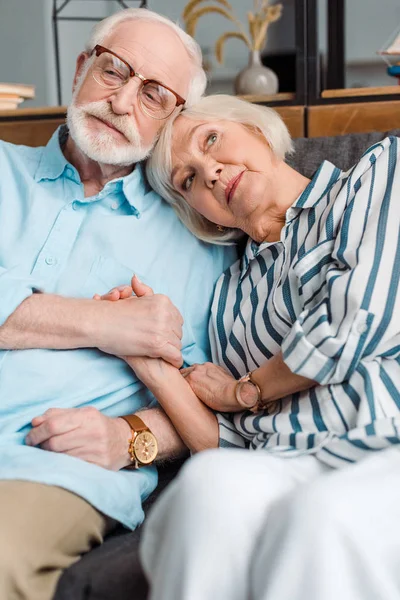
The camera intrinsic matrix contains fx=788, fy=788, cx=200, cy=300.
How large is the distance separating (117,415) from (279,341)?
38cm

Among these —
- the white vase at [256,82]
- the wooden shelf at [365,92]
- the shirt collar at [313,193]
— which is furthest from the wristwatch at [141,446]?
the white vase at [256,82]

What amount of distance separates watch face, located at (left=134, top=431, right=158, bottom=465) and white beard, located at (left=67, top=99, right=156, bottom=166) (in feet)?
2.04

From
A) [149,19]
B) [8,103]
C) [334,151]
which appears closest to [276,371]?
[334,151]

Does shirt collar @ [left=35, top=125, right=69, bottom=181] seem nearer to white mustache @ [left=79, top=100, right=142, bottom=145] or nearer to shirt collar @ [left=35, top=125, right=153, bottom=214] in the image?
shirt collar @ [left=35, top=125, right=153, bottom=214]

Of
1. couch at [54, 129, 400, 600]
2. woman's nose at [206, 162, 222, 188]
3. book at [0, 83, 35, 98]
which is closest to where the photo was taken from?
couch at [54, 129, 400, 600]

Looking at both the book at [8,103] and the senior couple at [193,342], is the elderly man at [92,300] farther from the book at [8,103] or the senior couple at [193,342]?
the book at [8,103]

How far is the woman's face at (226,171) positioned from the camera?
167 centimetres

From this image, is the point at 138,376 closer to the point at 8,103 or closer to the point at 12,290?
the point at 12,290

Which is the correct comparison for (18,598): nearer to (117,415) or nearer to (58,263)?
(117,415)

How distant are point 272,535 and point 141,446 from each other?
51cm

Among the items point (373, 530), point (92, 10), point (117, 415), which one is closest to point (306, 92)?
point (117, 415)

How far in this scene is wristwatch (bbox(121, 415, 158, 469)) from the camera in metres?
1.54

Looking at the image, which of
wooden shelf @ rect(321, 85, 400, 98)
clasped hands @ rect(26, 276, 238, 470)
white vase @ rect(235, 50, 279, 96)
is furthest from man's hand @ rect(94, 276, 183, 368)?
white vase @ rect(235, 50, 279, 96)

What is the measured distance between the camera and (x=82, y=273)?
5.60 ft
